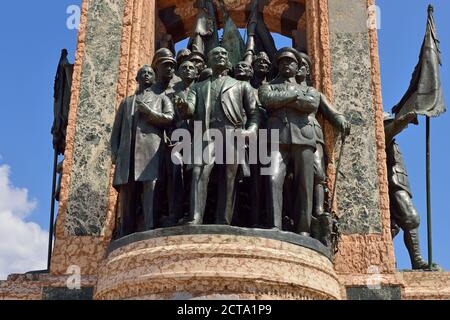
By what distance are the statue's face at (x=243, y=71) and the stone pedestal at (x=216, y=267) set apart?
249cm

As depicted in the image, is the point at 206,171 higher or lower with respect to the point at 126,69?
lower

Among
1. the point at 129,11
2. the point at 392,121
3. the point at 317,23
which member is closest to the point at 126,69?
the point at 129,11

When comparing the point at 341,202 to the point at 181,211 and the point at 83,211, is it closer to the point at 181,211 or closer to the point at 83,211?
the point at 181,211

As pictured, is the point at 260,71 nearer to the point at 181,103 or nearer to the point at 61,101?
the point at 181,103

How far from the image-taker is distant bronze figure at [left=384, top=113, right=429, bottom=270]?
12.9 meters

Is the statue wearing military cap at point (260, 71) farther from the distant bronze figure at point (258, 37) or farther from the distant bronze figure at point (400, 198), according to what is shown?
the distant bronze figure at point (400, 198)

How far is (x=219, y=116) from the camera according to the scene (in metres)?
10.8

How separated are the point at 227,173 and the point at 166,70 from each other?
6.60ft

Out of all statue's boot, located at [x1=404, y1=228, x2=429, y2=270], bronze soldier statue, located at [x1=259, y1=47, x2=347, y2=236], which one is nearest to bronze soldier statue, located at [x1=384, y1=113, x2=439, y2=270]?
statue's boot, located at [x1=404, y1=228, x2=429, y2=270]

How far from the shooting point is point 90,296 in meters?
11.7

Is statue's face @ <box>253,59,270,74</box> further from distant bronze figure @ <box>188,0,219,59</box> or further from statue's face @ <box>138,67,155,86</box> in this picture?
distant bronze figure @ <box>188,0,219,59</box>

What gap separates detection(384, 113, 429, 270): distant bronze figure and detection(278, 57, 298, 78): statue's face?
237 cm

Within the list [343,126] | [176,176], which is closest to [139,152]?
[176,176]

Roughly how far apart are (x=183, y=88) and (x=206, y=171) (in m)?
1.52
